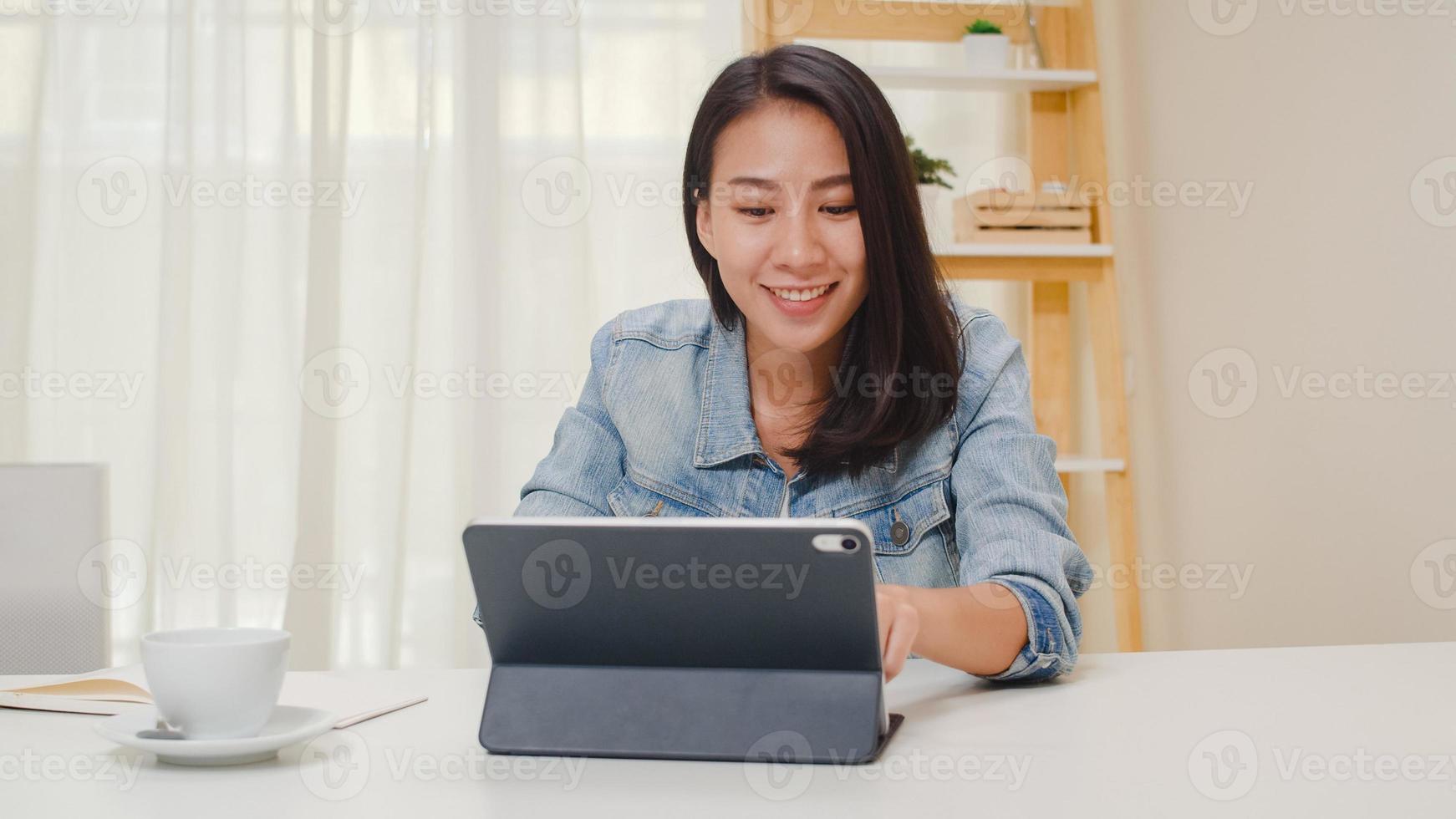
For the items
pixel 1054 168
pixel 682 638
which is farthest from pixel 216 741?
pixel 1054 168

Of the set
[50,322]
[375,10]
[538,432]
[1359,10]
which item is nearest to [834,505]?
[1359,10]

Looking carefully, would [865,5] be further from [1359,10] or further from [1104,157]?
[1359,10]

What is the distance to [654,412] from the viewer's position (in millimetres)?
1379

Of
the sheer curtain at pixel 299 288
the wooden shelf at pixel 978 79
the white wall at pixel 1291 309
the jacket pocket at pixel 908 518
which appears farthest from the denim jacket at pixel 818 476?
the sheer curtain at pixel 299 288

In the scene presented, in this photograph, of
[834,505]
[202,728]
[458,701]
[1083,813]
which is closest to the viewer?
[1083,813]

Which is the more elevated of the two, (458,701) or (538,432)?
(538,432)

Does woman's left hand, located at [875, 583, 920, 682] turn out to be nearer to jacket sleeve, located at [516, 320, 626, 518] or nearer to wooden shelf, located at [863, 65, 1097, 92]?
jacket sleeve, located at [516, 320, 626, 518]

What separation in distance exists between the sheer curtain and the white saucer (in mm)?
1855

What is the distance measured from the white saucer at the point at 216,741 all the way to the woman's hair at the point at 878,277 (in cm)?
64

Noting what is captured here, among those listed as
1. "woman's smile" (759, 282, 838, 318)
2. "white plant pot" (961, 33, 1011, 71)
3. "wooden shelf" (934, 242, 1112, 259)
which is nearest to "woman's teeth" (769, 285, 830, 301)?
"woman's smile" (759, 282, 838, 318)

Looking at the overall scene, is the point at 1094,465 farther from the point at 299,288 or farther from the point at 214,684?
the point at 214,684

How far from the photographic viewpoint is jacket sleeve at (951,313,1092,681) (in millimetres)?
1016

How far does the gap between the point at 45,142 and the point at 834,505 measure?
7.18ft

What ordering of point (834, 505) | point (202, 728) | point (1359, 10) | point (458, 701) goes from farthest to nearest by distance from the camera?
1. point (1359, 10)
2. point (834, 505)
3. point (458, 701)
4. point (202, 728)
